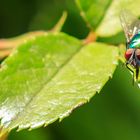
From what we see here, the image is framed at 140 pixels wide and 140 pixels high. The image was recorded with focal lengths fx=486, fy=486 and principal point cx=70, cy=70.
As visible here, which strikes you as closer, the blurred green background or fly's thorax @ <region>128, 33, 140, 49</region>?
fly's thorax @ <region>128, 33, 140, 49</region>

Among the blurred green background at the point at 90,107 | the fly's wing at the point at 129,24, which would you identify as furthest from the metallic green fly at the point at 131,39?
the blurred green background at the point at 90,107

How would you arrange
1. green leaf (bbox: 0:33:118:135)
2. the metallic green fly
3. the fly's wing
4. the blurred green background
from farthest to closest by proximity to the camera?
the blurred green background, the fly's wing, the metallic green fly, green leaf (bbox: 0:33:118:135)

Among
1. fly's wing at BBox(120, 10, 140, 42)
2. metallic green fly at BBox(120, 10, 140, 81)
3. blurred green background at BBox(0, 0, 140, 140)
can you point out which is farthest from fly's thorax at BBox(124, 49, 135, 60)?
blurred green background at BBox(0, 0, 140, 140)

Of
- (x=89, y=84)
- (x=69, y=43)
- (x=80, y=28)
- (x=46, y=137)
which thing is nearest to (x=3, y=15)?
(x=80, y=28)

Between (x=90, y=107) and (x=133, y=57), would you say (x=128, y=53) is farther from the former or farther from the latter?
(x=90, y=107)

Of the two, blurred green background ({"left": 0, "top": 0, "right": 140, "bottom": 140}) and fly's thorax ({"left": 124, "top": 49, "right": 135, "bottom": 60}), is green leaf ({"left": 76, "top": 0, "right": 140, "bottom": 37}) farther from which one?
blurred green background ({"left": 0, "top": 0, "right": 140, "bottom": 140})

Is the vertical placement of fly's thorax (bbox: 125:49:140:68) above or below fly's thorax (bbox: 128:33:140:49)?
above

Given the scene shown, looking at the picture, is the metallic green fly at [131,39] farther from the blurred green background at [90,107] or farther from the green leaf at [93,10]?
the blurred green background at [90,107]
